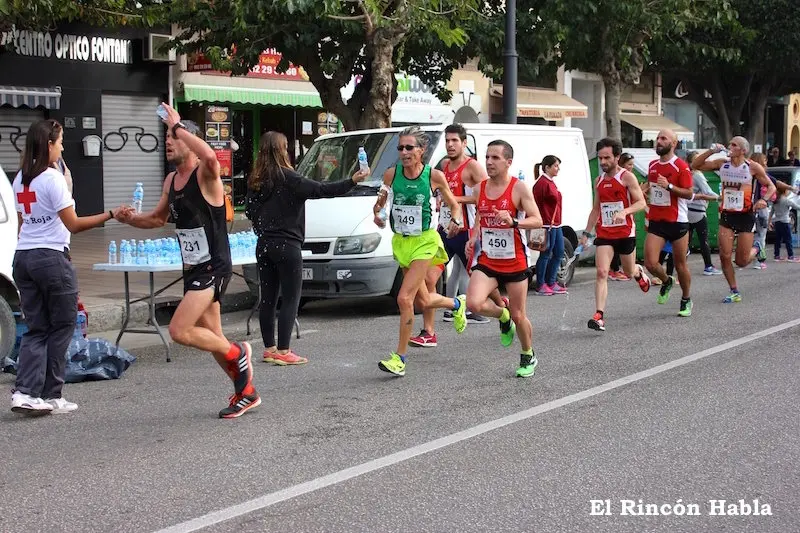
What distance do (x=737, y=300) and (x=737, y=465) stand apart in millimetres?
6928

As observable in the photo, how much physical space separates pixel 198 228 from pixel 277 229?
1.78m

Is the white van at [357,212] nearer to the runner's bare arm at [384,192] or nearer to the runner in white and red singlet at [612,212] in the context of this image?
the runner in white and red singlet at [612,212]

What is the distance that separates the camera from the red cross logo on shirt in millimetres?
6805

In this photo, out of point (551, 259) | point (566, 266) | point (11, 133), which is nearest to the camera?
point (551, 259)

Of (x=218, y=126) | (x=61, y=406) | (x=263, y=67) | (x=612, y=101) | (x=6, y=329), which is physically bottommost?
(x=61, y=406)

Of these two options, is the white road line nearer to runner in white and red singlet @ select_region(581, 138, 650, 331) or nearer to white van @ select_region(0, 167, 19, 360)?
→ runner in white and red singlet @ select_region(581, 138, 650, 331)

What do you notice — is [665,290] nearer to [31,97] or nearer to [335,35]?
[335,35]

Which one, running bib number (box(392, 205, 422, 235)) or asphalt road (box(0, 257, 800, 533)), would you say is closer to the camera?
asphalt road (box(0, 257, 800, 533))

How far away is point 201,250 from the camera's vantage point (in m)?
6.70

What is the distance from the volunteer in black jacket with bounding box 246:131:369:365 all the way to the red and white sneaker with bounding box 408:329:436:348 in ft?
3.52

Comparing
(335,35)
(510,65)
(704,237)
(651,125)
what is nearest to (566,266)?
(704,237)

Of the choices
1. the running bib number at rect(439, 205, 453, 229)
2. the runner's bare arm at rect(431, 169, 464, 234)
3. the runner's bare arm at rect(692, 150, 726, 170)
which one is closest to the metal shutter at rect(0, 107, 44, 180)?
the running bib number at rect(439, 205, 453, 229)

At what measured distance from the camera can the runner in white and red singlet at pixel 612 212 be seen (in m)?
10.2

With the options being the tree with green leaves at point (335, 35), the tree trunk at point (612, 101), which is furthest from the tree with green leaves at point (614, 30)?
the tree with green leaves at point (335, 35)
